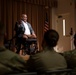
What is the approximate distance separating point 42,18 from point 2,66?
7.90 metres

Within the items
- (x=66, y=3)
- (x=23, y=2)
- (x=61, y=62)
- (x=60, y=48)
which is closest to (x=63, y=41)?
(x=60, y=48)

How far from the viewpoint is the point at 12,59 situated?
169cm

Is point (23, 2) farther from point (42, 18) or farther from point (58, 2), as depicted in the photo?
point (58, 2)

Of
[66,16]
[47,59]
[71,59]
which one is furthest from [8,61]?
[66,16]

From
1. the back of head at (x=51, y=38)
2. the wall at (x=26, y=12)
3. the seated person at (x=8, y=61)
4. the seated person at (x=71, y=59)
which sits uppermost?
the wall at (x=26, y=12)

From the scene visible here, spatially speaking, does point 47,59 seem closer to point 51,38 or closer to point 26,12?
point 51,38

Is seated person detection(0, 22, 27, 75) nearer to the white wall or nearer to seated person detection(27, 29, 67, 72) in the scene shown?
seated person detection(27, 29, 67, 72)

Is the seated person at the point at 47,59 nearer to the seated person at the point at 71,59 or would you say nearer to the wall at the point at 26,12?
the seated person at the point at 71,59

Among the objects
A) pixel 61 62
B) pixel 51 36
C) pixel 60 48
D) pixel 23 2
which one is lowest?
pixel 60 48

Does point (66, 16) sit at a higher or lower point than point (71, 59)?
higher

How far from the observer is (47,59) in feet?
6.34

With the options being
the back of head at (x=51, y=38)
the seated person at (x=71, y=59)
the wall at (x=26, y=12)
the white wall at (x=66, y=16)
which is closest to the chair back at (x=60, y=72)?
the back of head at (x=51, y=38)

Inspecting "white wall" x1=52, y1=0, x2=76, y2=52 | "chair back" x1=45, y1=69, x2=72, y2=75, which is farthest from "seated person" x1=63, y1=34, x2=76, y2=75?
"white wall" x1=52, y1=0, x2=76, y2=52

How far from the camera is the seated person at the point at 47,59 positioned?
189 centimetres
